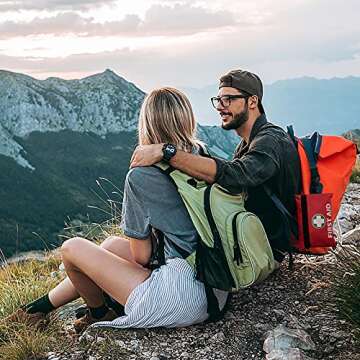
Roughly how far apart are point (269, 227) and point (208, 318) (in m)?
0.80

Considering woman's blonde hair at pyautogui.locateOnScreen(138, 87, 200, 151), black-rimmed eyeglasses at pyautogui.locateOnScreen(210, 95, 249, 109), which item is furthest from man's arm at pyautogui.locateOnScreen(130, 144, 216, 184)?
black-rimmed eyeglasses at pyautogui.locateOnScreen(210, 95, 249, 109)

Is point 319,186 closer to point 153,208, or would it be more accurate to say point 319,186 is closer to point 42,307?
point 153,208

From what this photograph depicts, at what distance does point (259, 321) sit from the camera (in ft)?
15.0

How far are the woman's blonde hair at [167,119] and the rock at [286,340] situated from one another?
1391 millimetres

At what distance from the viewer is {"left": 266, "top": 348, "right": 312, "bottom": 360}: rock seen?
3.98 meters

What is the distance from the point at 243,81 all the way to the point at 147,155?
1019 mm

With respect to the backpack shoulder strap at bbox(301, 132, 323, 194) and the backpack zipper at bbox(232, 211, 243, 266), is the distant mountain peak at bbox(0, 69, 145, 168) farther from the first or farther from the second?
the backpack zipper at bbox(232, 211, 243, 266)

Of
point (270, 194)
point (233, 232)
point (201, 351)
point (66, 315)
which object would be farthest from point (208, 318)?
point (66, 315)

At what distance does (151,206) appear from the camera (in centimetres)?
426

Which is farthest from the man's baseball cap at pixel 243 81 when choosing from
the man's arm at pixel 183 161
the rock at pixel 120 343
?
the rock at pixel 120 343

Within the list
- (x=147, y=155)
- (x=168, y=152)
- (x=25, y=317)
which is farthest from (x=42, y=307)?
(x=168, y=152)

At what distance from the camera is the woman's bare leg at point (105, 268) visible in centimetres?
438

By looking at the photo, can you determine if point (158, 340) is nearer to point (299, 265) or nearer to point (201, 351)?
point (201, 351)

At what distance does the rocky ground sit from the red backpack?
0.72 feet
